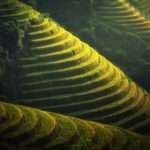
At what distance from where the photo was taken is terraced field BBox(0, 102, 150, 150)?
1381 cm

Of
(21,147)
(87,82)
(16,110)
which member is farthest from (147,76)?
(21,147)

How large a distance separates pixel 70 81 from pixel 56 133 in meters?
3.59

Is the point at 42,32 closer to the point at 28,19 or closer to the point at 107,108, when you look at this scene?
the point at 28,19

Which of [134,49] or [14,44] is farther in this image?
[134,49]

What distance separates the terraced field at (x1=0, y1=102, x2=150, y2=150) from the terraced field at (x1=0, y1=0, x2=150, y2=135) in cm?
142

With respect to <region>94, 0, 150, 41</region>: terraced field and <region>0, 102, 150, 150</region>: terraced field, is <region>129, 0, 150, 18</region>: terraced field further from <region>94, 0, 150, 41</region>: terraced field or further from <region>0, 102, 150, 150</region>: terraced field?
<region>0, 102, 150, 150</region>: terraced field

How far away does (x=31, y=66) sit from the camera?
1770 centimetres

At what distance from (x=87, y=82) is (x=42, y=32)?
288 centimetres

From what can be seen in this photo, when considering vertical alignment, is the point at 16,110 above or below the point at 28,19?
below

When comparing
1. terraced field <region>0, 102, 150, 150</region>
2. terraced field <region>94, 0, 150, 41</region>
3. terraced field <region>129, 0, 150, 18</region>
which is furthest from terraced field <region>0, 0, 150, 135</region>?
terraced field <region>129, 0, 150, 18</region>

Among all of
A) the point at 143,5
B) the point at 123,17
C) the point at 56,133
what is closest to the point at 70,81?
the point at 56,133

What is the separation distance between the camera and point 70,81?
17672mm

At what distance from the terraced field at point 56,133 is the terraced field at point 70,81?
1.42 m

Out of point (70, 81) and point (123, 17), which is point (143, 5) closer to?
point (123, 17)
